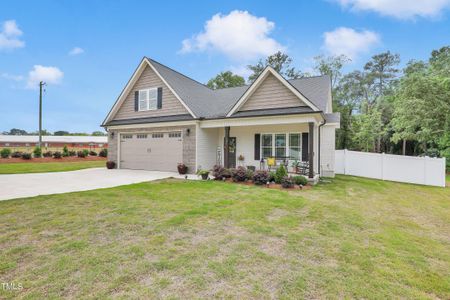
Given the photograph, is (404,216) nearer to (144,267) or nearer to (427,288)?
(427,288)

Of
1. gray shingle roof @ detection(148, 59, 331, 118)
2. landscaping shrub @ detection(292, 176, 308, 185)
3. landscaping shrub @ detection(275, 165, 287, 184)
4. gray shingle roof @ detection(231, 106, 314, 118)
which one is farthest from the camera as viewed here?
gray shingle roof @ detection(148, 59, 331, 118)

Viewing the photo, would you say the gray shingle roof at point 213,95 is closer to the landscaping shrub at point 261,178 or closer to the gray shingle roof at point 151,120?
the gray shingle roof at point 151,120

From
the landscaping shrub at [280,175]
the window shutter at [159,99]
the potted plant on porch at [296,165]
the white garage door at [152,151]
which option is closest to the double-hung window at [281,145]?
the potted plant on porch at [296,165]

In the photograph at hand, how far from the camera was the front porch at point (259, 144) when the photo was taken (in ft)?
37.9

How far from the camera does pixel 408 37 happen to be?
17.8 metres

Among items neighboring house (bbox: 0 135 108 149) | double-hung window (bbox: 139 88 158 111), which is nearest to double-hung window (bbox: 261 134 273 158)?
double-hung window (bbox: 139 88 158 111)

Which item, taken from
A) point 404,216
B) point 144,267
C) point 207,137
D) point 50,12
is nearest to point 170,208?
point 144,267

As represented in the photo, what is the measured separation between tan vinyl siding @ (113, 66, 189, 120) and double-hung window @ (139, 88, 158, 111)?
0.25 meters

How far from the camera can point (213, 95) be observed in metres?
17.0

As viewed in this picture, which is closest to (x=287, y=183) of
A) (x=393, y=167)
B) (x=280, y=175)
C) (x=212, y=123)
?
(x=280, y=175)

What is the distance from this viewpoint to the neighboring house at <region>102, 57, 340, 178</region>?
1117cm

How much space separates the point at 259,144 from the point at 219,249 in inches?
379

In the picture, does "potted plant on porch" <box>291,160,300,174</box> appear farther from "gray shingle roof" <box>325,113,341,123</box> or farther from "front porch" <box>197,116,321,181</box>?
"gray shingle roof" <box>325,113,341,123</box>

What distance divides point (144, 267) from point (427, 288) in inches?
136
